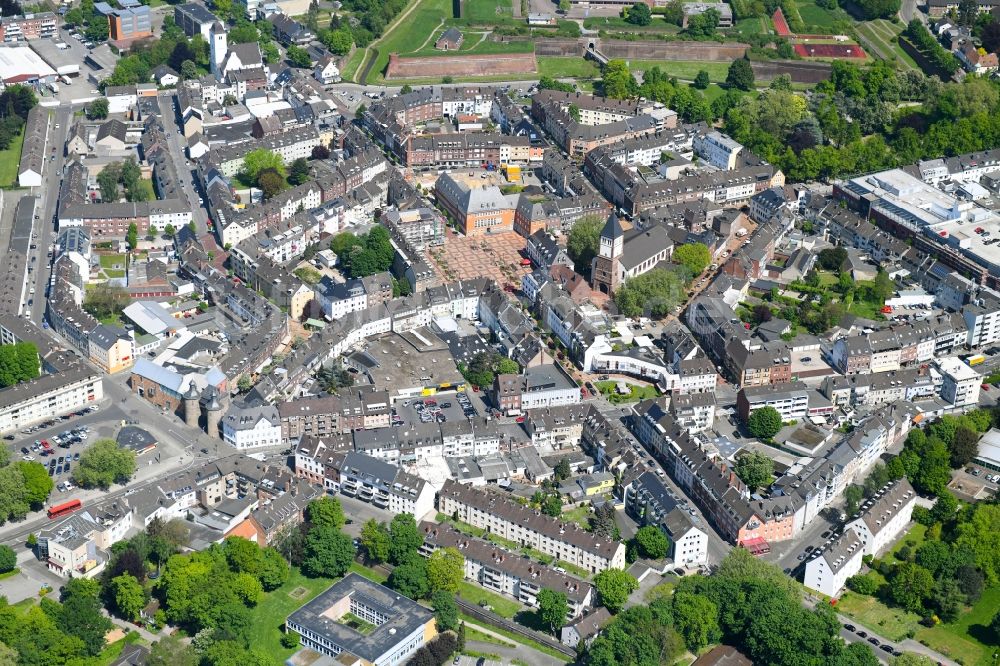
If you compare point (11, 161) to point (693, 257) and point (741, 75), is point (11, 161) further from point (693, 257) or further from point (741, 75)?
point (741, 75)

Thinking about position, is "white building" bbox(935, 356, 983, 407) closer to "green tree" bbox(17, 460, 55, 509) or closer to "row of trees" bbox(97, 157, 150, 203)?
"green tree" bbox(17, 460, 55, 509)

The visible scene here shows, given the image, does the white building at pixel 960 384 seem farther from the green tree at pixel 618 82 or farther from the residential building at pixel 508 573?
the green tree at pixel 618 82

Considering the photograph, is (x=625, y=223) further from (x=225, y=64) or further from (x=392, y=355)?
(x=225, y=64)

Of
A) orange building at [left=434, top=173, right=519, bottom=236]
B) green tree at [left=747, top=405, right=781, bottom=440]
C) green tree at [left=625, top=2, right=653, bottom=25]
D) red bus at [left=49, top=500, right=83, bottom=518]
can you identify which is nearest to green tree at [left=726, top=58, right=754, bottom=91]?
green tree at [left=625, top=2, right=653, bottom=25]

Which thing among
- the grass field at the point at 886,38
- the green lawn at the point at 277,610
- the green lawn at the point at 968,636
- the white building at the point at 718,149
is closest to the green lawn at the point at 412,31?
the white building at the point at 718,149

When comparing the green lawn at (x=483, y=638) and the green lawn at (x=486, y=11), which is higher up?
the green lawn at (x=486, y=11)

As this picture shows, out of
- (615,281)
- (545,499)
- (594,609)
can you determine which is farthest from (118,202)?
(594,609)

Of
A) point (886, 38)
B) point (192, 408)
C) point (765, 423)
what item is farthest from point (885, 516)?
point (886, 38)
